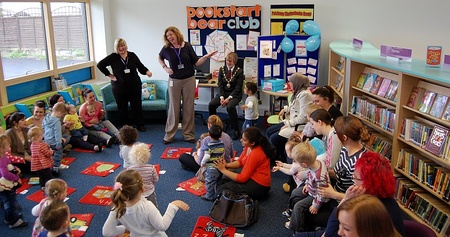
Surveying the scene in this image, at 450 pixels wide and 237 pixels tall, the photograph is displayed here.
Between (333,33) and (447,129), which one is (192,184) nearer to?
(447,129)

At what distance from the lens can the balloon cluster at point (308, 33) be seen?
6.64 metres

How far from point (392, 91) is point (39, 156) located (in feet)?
12.9

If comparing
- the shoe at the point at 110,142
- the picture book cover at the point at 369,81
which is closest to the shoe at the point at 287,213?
the picture book cover at the point at 369,81

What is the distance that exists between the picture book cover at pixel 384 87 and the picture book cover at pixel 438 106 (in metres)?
0.75

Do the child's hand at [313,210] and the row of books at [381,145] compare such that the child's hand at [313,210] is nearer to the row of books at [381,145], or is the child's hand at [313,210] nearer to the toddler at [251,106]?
the row of books at [381,145]

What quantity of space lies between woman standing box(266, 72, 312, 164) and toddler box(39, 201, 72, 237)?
301 centimetres

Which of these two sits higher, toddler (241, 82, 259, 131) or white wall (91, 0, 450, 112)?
white wall (91, 0, 450, 112)

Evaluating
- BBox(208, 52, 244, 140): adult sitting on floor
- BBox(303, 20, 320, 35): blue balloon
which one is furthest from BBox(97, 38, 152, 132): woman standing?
BBox(303, 20, 320, 35): blue balloon

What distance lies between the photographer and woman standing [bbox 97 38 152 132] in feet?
21.9

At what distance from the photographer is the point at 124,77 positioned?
22.0 ft

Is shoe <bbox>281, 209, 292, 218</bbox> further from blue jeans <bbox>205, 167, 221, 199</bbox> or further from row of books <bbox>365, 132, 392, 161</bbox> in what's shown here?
row of books <bbox>365, 132, 392, 161</bbox>

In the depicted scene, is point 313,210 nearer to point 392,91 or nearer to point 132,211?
point 132,211

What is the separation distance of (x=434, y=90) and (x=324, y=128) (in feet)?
3.46

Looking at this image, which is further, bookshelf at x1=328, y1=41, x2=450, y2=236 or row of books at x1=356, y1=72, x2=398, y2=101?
row of books at x1=356, y1=72, x2=398, y2=101
